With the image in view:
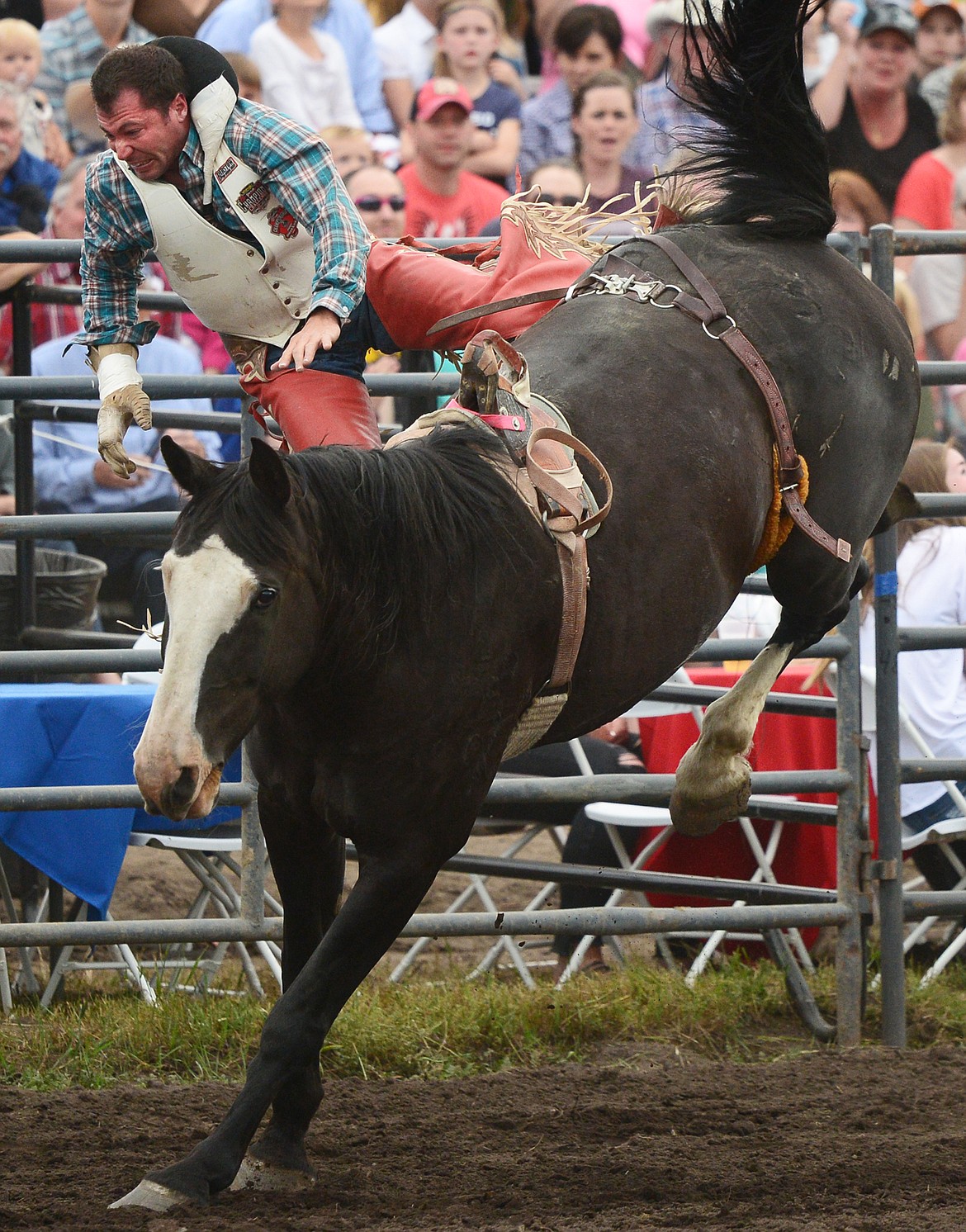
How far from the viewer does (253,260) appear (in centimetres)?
373

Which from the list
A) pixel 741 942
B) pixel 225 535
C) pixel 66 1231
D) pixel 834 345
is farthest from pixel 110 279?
pixel 741 942

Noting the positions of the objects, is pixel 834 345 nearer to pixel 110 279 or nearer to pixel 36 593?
pixel 110 279

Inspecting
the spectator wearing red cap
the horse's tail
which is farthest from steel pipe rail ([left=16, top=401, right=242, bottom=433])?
the spectator wearing red cap

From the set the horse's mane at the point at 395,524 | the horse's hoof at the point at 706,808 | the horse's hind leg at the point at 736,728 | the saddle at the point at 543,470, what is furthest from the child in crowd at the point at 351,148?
the horse's mane at the point at 395,524

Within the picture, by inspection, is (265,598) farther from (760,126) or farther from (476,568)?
(760,126)

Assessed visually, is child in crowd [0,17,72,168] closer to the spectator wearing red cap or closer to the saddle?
the spectator wearing red cap

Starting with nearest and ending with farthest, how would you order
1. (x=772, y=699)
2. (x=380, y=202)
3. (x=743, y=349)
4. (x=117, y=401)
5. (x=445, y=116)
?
(x=743, y=349)
(x=117, y=401)
(x=772, y=699)
(x=380, y=202)
(x=445, y=116)

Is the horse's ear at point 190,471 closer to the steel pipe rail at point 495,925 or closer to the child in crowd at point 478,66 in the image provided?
the steel pipe rail at point 495,925

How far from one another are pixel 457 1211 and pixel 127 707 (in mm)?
2013

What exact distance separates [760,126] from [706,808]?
159 centimetres

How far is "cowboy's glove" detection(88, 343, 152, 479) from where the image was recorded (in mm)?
3729

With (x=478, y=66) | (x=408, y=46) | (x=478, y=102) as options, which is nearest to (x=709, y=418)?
(x=478, y=102)

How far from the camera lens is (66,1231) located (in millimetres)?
3002

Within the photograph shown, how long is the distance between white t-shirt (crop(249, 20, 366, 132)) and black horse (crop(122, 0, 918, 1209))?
5.51m
